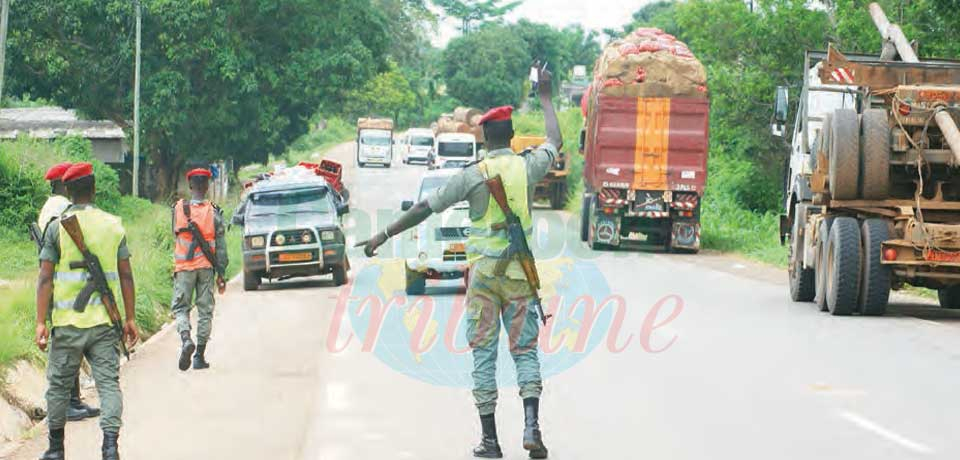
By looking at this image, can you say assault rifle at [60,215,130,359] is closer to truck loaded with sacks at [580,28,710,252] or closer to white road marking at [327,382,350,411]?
white road marking at [327,382,350,411]

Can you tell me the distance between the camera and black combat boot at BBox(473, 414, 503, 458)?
8672 mm

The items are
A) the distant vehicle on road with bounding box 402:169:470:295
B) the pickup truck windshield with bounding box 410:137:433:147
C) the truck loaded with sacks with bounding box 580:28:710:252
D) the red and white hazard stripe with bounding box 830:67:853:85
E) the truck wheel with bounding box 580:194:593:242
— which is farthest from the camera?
the pickup truck windshield with bounding box 410:137:433:147

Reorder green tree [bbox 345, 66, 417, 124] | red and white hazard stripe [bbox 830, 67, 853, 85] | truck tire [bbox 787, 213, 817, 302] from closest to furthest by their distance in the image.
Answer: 1. red and white hazard stripe [bbox 830, 67, 853, 85]
2. truck tire [bbox 787, 213, 817, 302]
3. green tree [bbox 345, 66, 417, 124]

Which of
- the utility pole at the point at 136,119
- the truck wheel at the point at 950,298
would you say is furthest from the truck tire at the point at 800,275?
the utility pole at the point at 136,119

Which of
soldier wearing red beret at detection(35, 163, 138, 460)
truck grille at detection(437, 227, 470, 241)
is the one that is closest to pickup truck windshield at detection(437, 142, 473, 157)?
truck grille at detection(437, 227, 470, 241)

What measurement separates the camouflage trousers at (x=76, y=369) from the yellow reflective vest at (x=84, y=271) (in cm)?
6

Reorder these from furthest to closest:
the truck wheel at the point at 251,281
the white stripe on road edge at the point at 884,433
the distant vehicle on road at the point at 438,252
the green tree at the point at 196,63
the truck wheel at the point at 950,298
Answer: the green tree at the point at 196,63 < the truck wheel at the point at 251,281 < the distant vehicle on road at the point at 438,252 < the truck wheel at the point at 950,298 < the white stripe on road edge at the point at 884,433

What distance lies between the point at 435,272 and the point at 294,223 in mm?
3965

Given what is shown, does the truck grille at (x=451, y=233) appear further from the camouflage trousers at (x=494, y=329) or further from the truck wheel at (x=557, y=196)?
the truck wheel at (x=557, y=196)

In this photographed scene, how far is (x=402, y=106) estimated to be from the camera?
382ft

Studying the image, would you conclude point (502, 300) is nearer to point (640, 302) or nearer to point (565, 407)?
point (565, 407)

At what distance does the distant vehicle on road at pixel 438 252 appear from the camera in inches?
811

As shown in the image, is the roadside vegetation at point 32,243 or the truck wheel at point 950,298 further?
the truck wheel at point 950,298

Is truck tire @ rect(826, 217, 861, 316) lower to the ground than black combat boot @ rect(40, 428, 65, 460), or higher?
higher
